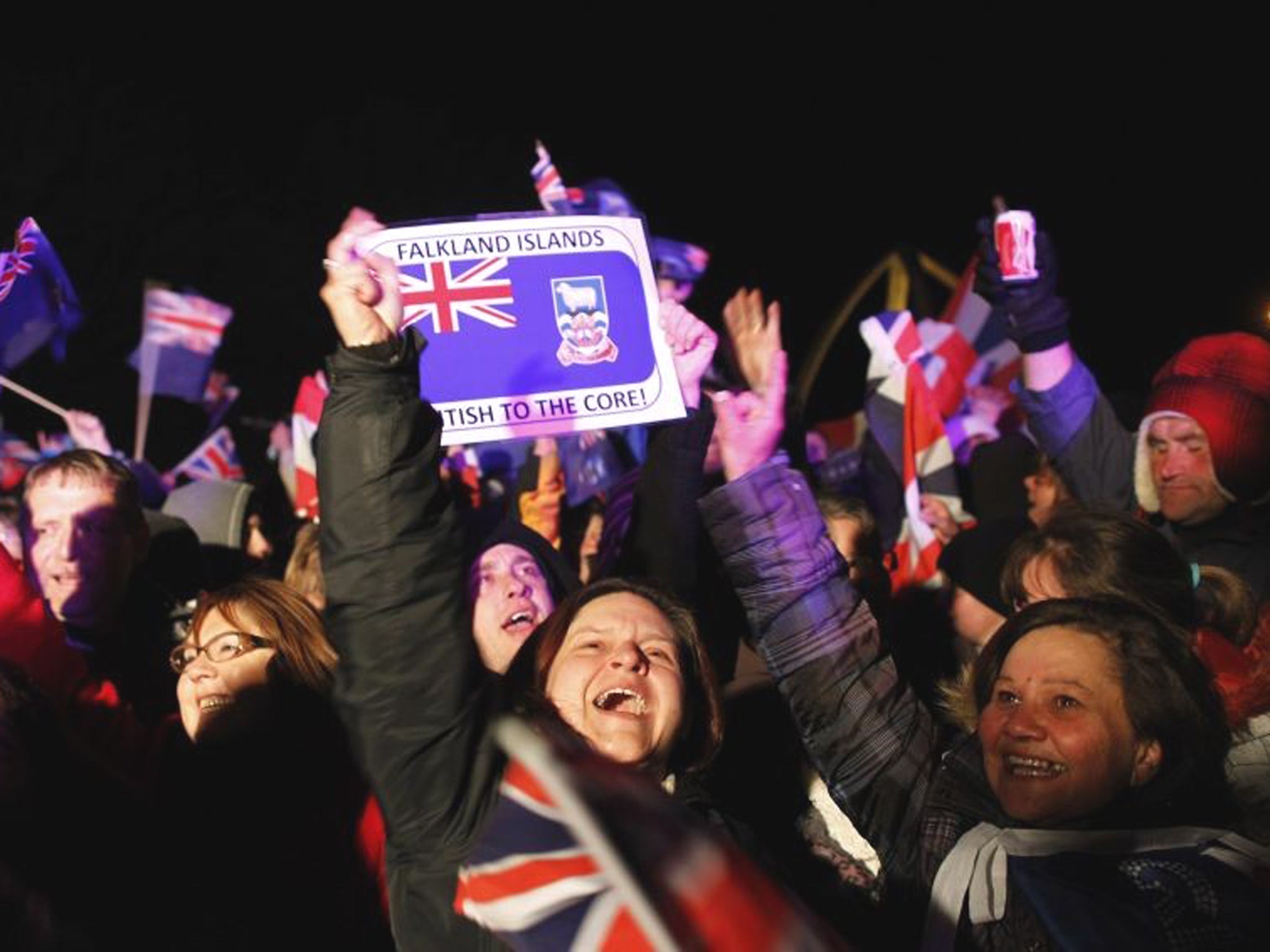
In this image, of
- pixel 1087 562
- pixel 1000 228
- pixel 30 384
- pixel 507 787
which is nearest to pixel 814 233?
pixel 30 384

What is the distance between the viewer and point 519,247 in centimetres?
315

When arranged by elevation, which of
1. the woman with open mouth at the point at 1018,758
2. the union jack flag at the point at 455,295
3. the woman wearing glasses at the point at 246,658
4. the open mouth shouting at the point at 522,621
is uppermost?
the union jack flag at the point at 455,295

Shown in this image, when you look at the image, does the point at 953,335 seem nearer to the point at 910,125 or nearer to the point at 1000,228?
the point at 1000,228

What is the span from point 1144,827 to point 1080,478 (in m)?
2.13

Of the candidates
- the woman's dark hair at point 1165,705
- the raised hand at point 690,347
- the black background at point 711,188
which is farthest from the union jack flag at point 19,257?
the black background at point 711,188

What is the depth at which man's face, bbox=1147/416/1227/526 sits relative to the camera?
3.68 metres

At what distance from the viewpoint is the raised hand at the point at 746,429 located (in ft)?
8.82

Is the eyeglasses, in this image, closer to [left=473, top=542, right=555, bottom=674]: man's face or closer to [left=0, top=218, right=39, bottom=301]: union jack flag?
[left=473, top=542, right=555, bottom=674]: man's face

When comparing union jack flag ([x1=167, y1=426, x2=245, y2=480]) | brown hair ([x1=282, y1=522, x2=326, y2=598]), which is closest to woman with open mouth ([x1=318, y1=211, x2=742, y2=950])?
brown hair ([x1=282, y1=522, x2=326, y2=598])

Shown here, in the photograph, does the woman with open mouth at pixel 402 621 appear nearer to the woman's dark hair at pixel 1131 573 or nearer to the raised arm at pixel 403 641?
the raised arm at pixel 403 641

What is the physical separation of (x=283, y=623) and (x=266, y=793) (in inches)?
16.6

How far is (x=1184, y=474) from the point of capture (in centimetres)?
371

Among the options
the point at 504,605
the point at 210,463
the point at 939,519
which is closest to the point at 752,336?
the point at 504,605

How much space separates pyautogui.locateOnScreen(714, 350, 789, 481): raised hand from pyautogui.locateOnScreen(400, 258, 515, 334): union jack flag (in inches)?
27.1
